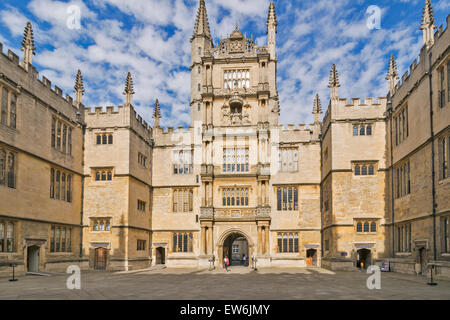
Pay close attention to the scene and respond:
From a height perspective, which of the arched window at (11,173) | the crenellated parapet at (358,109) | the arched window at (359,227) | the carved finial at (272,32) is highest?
the carved finial at (272,32)

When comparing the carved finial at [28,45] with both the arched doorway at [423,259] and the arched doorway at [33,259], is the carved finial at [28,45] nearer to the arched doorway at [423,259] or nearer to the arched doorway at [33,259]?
the arched doorway at [33,259]

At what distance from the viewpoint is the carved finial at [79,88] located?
3378 centimetres

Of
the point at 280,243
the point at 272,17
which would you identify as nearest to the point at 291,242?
the point at 280,243

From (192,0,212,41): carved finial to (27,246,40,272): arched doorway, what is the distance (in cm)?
2817

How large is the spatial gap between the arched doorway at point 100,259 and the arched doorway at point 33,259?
5.98 metres

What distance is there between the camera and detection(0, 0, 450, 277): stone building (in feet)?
79.6

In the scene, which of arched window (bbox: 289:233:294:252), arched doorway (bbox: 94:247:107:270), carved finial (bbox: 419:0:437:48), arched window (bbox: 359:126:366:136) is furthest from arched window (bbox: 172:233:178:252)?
carved finial (bbox: 419:0:437:48)

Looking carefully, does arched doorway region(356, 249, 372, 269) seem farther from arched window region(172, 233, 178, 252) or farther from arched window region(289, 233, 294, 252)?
arched window region(172, 233, 178, 252)

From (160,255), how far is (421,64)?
91.5ft

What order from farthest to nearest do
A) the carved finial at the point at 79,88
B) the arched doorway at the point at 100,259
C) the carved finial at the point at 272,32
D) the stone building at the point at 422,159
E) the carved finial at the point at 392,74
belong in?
the carved finial at the point at 272,32 < the carved finial at the point at 79,88 < the arched doorway at the point at 100,259 < the carved finial at the point at 392,74 < the stone building at the point at 422,159

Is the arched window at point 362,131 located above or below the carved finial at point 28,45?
below

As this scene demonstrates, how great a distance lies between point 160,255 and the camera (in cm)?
4012

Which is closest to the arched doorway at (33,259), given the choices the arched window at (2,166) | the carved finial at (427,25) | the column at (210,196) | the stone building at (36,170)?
the stone building at (36,170)

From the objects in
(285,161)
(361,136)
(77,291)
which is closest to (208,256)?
(285,161)
